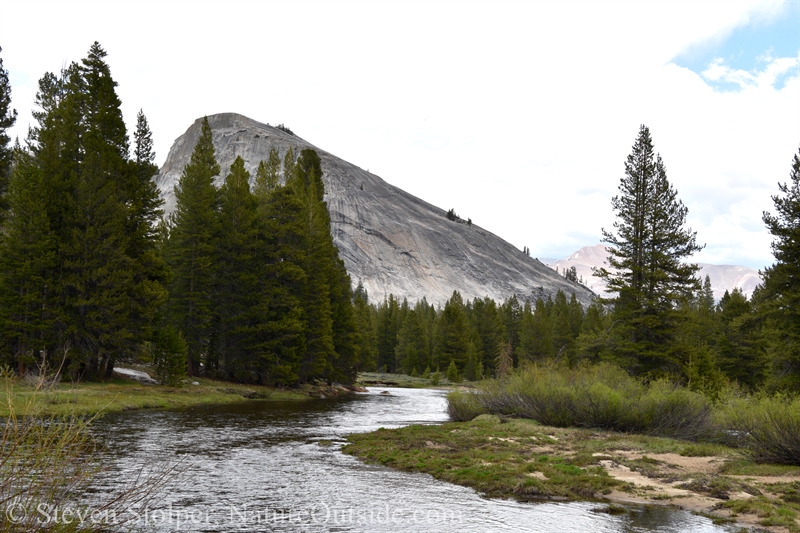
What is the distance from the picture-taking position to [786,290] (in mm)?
33438

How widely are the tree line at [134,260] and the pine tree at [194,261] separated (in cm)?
15

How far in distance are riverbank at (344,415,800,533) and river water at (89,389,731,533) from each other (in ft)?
2.93

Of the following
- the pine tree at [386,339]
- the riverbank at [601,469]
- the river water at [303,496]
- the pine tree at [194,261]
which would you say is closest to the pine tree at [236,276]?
the pine tree at [194,261]

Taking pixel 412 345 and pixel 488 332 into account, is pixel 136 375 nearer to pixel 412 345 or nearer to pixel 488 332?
pixel 412 345

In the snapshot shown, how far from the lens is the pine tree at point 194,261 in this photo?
1871 inches

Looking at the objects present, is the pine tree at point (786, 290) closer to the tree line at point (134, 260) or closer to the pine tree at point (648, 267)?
the pine tree at point (648, 267)

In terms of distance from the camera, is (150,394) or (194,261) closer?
(150,394)

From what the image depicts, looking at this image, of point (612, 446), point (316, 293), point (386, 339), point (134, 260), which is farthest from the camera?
point (386, 339)

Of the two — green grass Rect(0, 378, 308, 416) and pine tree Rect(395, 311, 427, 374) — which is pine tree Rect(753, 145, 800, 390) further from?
pine tree Rect(395, 311, 427, 374)

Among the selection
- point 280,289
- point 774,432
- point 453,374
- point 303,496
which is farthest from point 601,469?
point 453,374

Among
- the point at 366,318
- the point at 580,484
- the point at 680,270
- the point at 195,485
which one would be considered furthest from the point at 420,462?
the point at 366,318

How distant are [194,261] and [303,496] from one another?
36014mm

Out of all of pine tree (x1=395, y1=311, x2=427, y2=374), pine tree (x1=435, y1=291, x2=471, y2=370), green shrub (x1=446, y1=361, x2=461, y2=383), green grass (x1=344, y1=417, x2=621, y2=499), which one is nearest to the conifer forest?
green grass (x1=344, y1=417, x2=621, y2=499)

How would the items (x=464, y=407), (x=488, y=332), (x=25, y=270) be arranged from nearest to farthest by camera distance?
(x=464, y=407) → (x=25, y=270) → (x=488, y=332)
